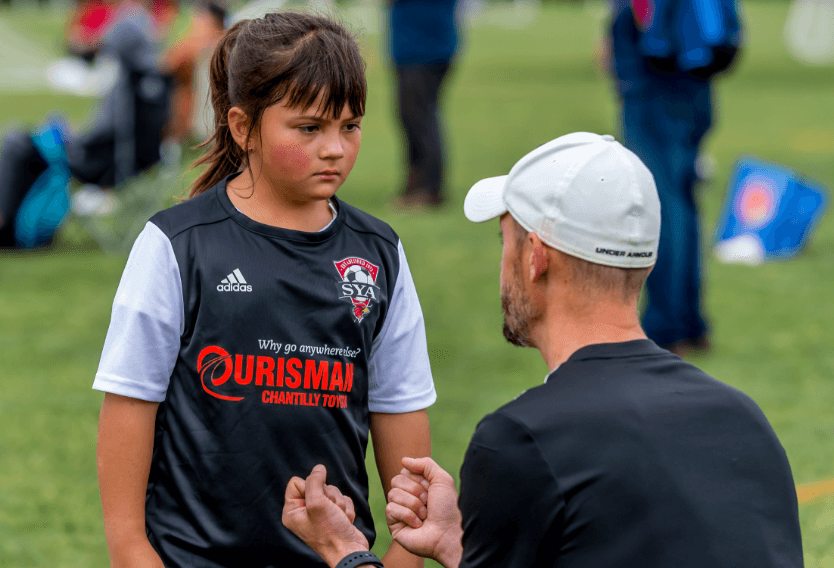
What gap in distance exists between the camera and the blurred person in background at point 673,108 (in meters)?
4.77

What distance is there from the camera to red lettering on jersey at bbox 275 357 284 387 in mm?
1826

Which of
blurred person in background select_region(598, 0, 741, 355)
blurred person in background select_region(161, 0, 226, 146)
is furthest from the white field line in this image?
blurred person in background select_region(598, 0, 741, 355)

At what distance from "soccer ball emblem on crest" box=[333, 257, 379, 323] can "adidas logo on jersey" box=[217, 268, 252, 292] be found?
177mm

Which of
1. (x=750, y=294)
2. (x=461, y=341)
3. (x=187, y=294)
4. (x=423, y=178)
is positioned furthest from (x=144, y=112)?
(x=187, y=294)

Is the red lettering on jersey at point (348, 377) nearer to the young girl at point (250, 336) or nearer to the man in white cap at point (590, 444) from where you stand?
the young girl at point (250, 336)

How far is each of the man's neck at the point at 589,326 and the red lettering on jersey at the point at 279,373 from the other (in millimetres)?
499

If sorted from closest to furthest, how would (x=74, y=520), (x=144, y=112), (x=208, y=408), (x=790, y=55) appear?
(x=208, y=408)
(x=74, y=520)
(x=144, y=112)
(x=790, y=55)

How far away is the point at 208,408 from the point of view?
5.94 feet

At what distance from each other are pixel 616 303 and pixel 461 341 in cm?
394

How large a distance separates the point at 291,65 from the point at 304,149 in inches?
6.1

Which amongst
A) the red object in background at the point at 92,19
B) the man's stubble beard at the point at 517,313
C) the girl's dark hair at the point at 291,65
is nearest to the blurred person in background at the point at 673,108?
the girl's dark hair at the point at 291,65

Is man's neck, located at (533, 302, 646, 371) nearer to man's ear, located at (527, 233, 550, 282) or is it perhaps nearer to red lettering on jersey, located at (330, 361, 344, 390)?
man's ear, located at (527, 233, 550, 282)

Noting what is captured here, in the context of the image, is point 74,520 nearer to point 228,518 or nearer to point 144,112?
point 228,518

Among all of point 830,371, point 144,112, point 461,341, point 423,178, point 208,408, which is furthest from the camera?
point 423,178
